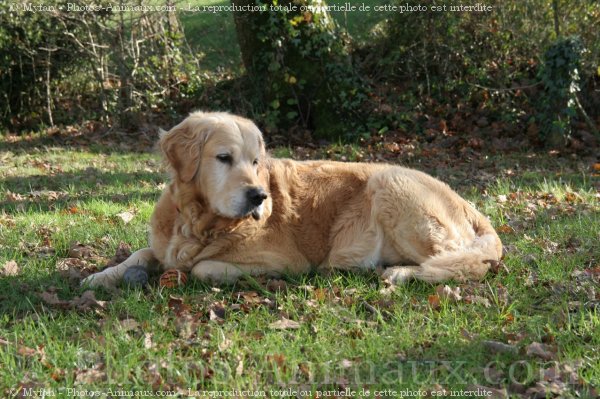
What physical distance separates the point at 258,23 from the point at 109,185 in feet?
15.0

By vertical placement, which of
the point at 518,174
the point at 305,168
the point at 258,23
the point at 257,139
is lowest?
the point at 518,174

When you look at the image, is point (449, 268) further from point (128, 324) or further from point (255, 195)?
point (128, 324)

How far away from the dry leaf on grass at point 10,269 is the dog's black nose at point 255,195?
1883mm

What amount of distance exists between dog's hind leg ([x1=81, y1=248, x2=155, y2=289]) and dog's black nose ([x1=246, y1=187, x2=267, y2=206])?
107 cm

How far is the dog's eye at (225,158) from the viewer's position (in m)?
4.66

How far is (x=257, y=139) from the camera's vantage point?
488 centimetres

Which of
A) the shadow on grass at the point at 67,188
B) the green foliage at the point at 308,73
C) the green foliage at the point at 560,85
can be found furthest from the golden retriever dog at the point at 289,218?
the green foliage at the point at 560,85

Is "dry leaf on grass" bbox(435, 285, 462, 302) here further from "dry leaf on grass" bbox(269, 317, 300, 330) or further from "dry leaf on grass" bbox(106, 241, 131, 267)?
"dry leaf on grass" bbox(106, 241, 131, 267)

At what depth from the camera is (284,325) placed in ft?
13.5

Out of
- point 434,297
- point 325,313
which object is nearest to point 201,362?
point 325,313

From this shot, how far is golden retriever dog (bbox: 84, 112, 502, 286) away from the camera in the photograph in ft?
15.5

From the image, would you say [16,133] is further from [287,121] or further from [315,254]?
[315,254]

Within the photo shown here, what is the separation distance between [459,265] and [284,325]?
1484 mm

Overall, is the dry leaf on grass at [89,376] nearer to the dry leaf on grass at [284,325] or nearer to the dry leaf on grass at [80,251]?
the dry leaf on grass at [284,325]
